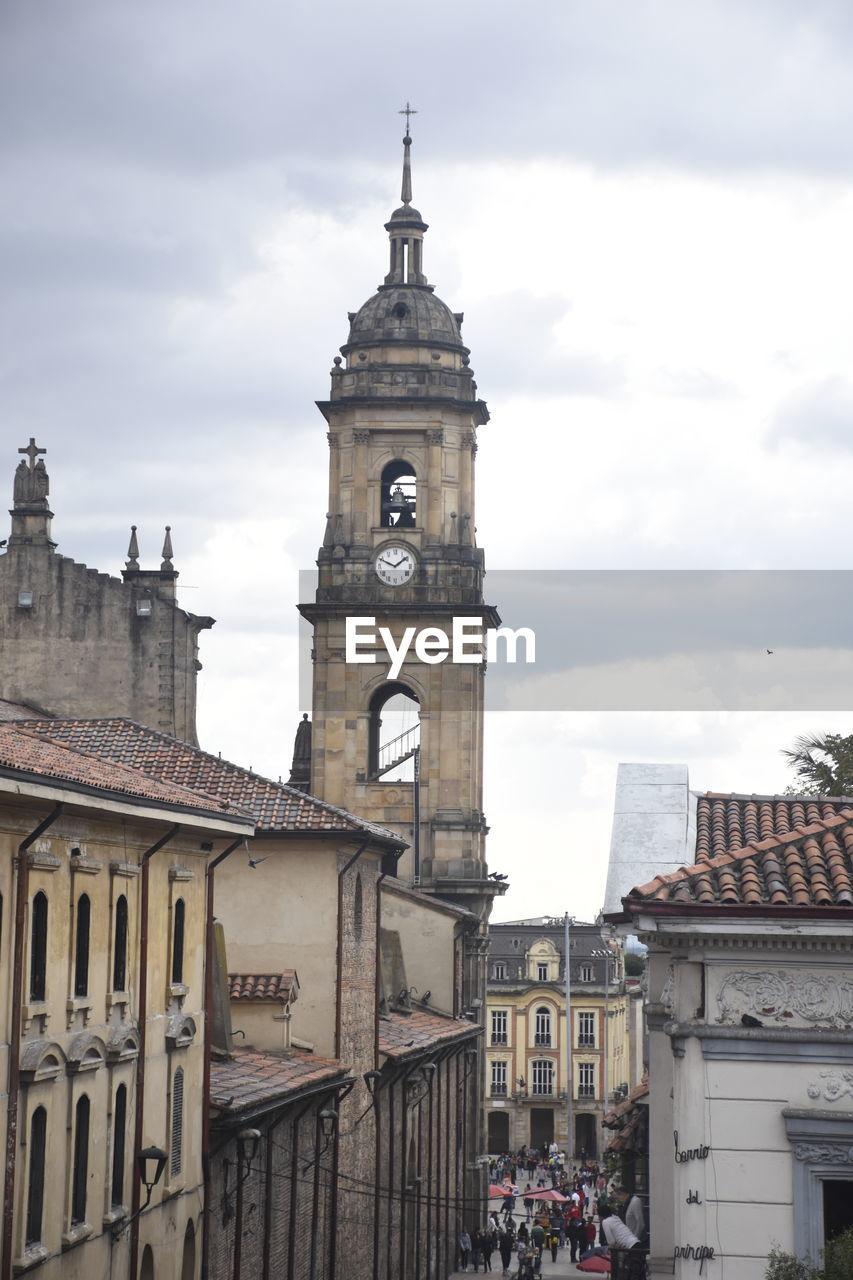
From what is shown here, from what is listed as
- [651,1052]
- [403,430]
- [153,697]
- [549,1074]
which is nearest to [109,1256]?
[651,1052]

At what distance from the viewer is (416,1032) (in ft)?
165

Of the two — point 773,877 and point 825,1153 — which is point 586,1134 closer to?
point 773,877

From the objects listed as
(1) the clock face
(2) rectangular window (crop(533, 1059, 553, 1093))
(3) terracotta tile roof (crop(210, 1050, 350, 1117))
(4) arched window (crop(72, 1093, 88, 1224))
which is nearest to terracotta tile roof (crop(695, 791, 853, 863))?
(4) arched window (crop(72, 1093, 88, 1224))

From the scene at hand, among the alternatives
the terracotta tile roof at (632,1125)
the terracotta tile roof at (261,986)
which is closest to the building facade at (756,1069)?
the terracotta tile roof at (632,1125)

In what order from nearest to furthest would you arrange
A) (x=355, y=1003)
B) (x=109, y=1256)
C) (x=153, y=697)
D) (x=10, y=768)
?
(x=10, y=768), (x=109, y=1256), (x=355, y=1003), (x=153, y=697)

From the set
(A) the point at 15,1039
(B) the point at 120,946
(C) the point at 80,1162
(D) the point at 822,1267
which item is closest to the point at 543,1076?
(B) the point at 120,946

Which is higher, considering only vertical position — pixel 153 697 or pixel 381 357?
pixel 381 357

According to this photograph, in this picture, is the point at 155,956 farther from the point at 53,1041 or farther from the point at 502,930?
the point at 502,930

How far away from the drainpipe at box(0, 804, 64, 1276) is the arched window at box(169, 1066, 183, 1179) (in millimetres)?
6308

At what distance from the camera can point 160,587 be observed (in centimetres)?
5097

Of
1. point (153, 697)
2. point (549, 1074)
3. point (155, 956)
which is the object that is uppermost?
point (153, 697)

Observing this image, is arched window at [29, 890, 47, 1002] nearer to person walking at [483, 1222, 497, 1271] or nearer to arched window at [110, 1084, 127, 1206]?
arched window at [110, 1084, 127, 1206]

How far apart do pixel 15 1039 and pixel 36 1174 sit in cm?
162

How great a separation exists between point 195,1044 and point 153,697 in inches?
812
